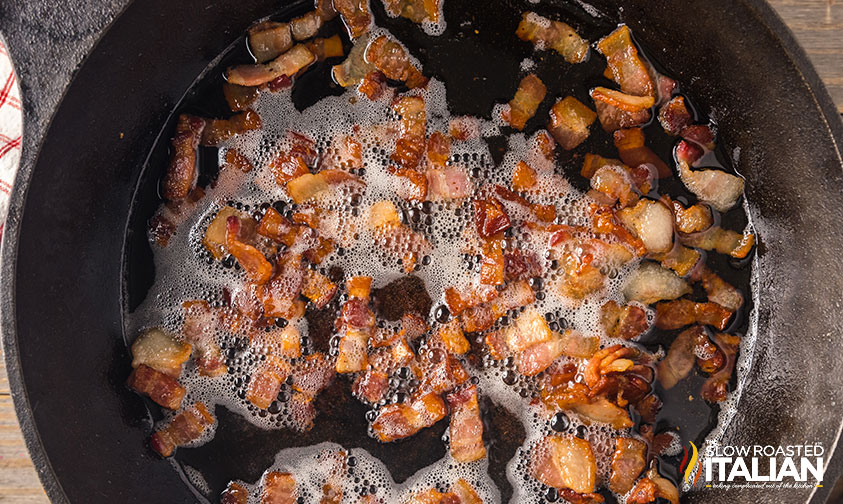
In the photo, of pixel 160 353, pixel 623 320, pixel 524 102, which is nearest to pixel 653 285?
pixel 623 320

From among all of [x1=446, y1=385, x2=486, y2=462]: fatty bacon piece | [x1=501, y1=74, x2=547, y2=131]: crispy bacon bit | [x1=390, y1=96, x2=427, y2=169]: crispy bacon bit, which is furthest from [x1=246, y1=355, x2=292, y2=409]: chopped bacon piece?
[x1=501, y1=74, x2=547, y2=131]: crispy bacon bit

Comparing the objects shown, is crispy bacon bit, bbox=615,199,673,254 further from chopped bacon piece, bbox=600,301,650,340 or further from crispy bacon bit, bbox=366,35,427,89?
crispy bacon bit, bbox=366,35,427,89

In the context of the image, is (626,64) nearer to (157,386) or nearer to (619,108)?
(619,108)

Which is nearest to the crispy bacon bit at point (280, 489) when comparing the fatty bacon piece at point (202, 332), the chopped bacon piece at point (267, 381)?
the chopped bacon piece at point (267, 381)

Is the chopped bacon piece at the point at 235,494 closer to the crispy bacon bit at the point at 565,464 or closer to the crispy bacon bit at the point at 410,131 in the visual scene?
the crispy bacon bit at the point at 565,464

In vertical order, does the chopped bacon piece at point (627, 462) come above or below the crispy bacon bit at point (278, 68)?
below

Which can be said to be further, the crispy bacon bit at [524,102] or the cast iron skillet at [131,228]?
the crispy bacon bit at [524,102]

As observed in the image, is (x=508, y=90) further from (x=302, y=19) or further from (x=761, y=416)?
(x=761, y=416)
